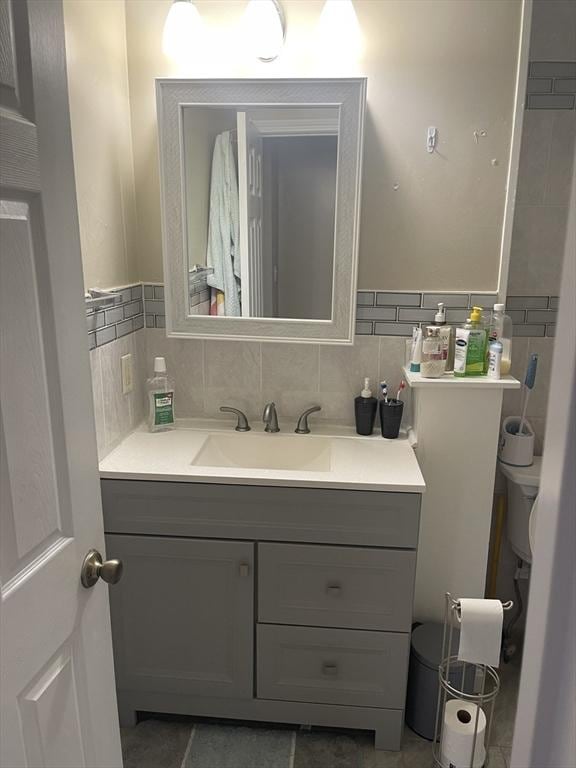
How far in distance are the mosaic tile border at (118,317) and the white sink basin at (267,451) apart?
444 millimetres

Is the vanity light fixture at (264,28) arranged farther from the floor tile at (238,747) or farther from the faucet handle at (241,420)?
the floor tile at (238,747)

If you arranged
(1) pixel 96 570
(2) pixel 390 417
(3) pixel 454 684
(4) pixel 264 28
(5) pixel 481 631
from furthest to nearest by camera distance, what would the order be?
(2) pixel 390 417 < (3) pixel 454 684 < (4) pixel 264 28 < (5) pixel 481 631 < (1) pixel 96 570

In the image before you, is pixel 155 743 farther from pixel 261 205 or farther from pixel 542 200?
pixel 542 200

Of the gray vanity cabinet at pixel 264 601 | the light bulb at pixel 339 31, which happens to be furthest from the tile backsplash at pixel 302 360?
the light bulb at pixel 339 31

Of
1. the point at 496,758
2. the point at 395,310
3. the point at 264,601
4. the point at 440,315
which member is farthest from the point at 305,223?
the point at 496,758

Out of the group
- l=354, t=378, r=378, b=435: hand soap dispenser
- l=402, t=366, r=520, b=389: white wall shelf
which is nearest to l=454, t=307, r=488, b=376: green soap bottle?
l=402, t=366, r=520, b=389: white wall shelf

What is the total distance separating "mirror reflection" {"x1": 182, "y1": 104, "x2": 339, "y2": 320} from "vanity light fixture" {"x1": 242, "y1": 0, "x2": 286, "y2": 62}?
0.15 m

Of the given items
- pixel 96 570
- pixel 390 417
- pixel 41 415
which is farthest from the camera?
pixel 390 417

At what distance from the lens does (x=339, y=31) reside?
1.71 meters

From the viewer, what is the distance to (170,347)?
79.9 inches

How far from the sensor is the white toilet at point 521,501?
1938 mm

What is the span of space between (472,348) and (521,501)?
58cm

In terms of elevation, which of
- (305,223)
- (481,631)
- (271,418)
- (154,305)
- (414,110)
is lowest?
(481,631)

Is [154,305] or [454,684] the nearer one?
[454,684]
